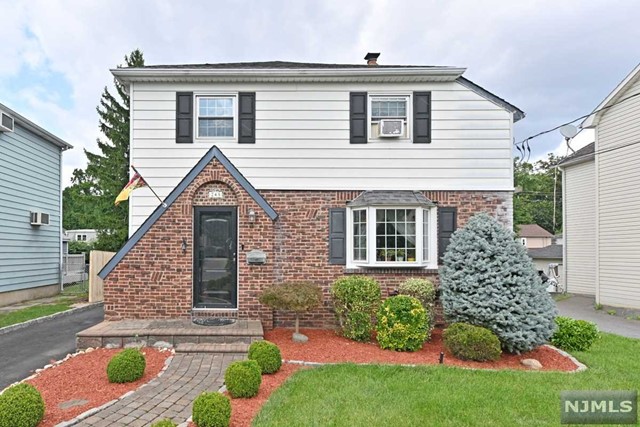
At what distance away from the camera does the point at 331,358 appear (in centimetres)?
629

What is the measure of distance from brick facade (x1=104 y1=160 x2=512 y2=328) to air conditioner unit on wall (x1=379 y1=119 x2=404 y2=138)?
1542 mm

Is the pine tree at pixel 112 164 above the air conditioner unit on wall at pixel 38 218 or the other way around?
above

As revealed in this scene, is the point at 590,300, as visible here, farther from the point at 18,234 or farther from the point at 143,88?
the point at 18,234

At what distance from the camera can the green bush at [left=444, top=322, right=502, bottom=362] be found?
6211 mm

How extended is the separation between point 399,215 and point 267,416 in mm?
5325

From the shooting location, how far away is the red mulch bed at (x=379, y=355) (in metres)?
6.21

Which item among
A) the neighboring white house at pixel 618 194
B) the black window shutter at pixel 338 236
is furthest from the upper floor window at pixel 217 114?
the neighboring white house at pixel 618 194

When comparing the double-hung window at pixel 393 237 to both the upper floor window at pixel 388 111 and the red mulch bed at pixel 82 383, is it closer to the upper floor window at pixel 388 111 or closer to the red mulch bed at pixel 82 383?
the upper floor window at pixel 388 111

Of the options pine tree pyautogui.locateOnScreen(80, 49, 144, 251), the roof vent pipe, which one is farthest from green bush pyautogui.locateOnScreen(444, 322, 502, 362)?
pine tree pyautogui.locateOnScreen(80, 49, 144, 251)

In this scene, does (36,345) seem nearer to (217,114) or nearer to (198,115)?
(198,115)

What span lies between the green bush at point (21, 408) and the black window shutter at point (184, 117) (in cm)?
605

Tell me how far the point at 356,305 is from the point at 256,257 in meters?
2.30

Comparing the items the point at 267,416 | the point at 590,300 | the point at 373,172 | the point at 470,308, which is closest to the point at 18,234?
the point at 373,172

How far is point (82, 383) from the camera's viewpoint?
5059mm
